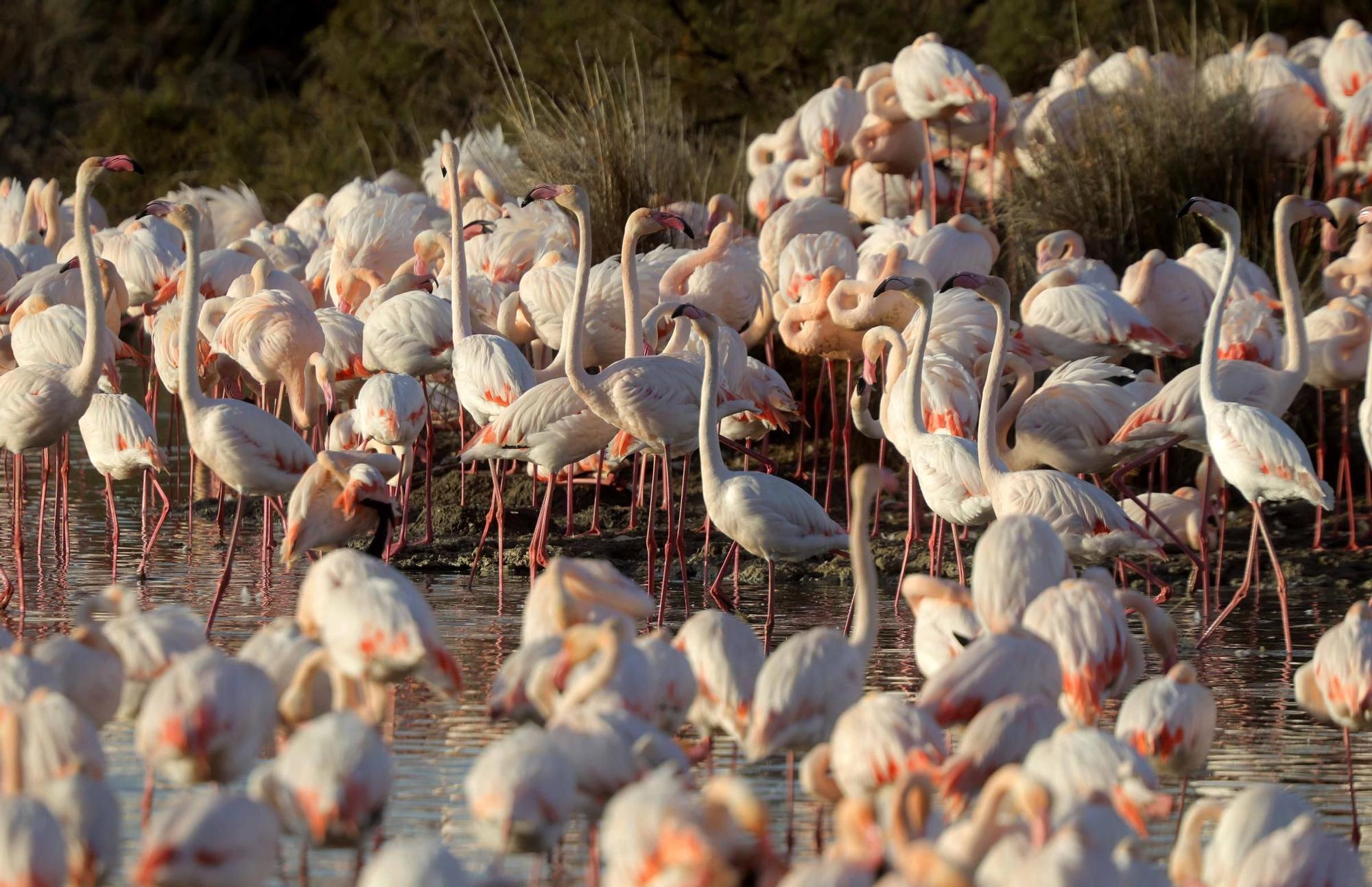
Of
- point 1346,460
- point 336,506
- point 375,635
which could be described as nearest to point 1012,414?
point 1346,460

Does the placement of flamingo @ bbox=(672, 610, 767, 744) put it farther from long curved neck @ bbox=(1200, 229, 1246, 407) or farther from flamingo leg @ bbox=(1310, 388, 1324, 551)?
flamingo leg @ bbox=(1310, 388, 1324, 551)

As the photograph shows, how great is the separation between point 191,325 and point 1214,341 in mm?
3749

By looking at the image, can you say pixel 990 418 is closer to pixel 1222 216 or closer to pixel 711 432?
pixel 711 432

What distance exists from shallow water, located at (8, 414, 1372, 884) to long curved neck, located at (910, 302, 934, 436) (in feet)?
2.36

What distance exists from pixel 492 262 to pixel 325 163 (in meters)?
8.31

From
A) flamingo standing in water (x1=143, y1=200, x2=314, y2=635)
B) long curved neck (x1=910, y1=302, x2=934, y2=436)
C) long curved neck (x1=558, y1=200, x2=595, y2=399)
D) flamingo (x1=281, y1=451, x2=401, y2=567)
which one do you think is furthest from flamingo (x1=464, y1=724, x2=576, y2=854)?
long curved neck (x1=910, y1=302, x2=934, y2=436)

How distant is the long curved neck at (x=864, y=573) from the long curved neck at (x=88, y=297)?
335 cm

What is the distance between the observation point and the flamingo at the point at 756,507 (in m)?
6.67

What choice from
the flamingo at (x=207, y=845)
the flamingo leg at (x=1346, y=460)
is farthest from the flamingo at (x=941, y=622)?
the flamingo leg at (x=1346, y=460)

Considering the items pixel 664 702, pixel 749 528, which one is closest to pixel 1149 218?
pixel 749 528

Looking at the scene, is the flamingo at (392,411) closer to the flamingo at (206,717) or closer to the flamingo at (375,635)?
the flamingo at (375,635)

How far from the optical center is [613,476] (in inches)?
407

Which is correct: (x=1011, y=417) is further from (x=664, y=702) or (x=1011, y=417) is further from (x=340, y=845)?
(x=340, y=845)

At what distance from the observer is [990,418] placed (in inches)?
285
